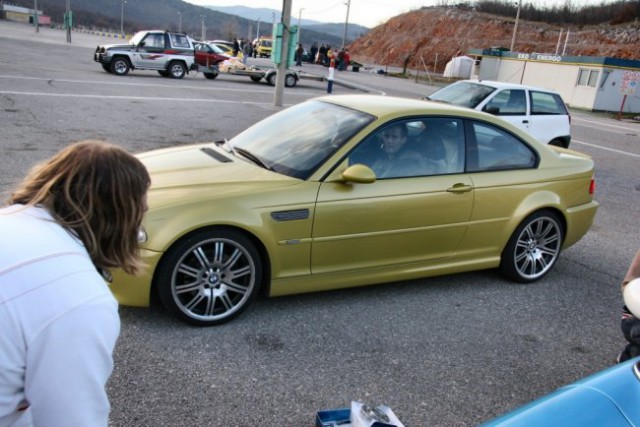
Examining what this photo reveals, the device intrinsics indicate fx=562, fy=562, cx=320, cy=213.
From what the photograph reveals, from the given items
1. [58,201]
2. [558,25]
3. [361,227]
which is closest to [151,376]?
[361,227]

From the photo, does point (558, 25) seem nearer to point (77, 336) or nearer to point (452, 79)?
point (452, 79)

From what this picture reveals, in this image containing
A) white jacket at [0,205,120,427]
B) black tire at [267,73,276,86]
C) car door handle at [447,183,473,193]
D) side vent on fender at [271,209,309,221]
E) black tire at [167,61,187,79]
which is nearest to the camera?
white jacket at [0,205,120,427]

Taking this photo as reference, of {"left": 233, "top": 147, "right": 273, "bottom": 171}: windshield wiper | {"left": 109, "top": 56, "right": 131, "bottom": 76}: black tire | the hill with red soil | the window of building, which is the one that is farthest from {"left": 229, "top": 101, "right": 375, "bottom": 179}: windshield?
the hill with red soil

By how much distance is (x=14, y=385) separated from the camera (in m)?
1.35

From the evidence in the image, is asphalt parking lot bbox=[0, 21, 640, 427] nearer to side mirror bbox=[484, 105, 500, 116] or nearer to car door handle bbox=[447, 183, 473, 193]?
car door handle bbox=[447, 183, 473, 193]

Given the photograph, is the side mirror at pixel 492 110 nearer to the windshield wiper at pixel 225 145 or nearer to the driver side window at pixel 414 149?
the driver side window at pixel 414 149

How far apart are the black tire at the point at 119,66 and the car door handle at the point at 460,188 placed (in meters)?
19.7

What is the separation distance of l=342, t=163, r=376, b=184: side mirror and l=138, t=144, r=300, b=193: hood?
0.36 meters

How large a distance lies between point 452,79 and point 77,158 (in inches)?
1961

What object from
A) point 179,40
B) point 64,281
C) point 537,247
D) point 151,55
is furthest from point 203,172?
point 179,40

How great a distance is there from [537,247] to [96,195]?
14.7 ft

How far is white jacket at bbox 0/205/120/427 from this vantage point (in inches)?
50.5

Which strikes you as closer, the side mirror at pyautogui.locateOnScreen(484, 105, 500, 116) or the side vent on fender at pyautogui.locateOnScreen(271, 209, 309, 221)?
the side vent on fender at pyautogui.locateOnScreen(271, 209, 309, 221)

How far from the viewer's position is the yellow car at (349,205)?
12.2 ft
